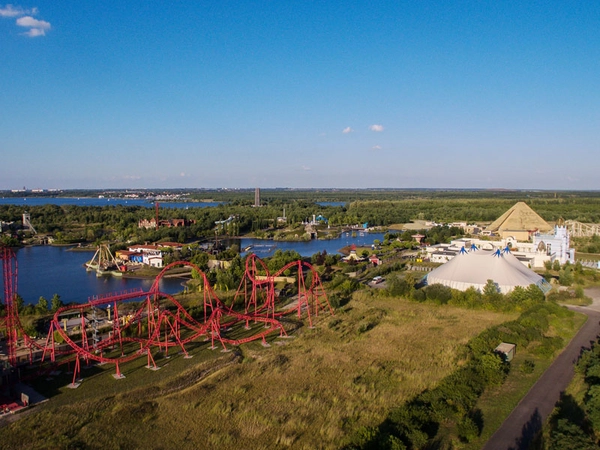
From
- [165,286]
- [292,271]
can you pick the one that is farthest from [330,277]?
[165,286]

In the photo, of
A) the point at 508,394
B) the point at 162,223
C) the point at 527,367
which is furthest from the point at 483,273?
the point at 162,223

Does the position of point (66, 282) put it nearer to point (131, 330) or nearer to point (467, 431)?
point (131, 330)

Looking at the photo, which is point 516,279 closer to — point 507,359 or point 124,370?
point 507,359

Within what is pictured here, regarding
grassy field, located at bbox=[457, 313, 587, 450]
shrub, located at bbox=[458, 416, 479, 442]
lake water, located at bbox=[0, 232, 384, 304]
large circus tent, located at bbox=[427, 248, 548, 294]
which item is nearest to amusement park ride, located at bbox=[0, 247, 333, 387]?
lake water, located at bbox=[0, 232, 384, 304]

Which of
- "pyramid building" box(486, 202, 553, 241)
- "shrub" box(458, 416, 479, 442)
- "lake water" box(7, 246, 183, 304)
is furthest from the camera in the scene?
"pyramid building" box(486, 202, 553, 241)

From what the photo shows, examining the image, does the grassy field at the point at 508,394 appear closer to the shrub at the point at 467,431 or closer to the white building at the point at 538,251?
the shrub at the point at 467,431

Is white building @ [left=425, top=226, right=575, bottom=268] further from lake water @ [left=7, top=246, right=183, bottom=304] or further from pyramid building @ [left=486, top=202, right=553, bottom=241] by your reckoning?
lake water @ [left=7, top=246, right=183, bottom=304]
